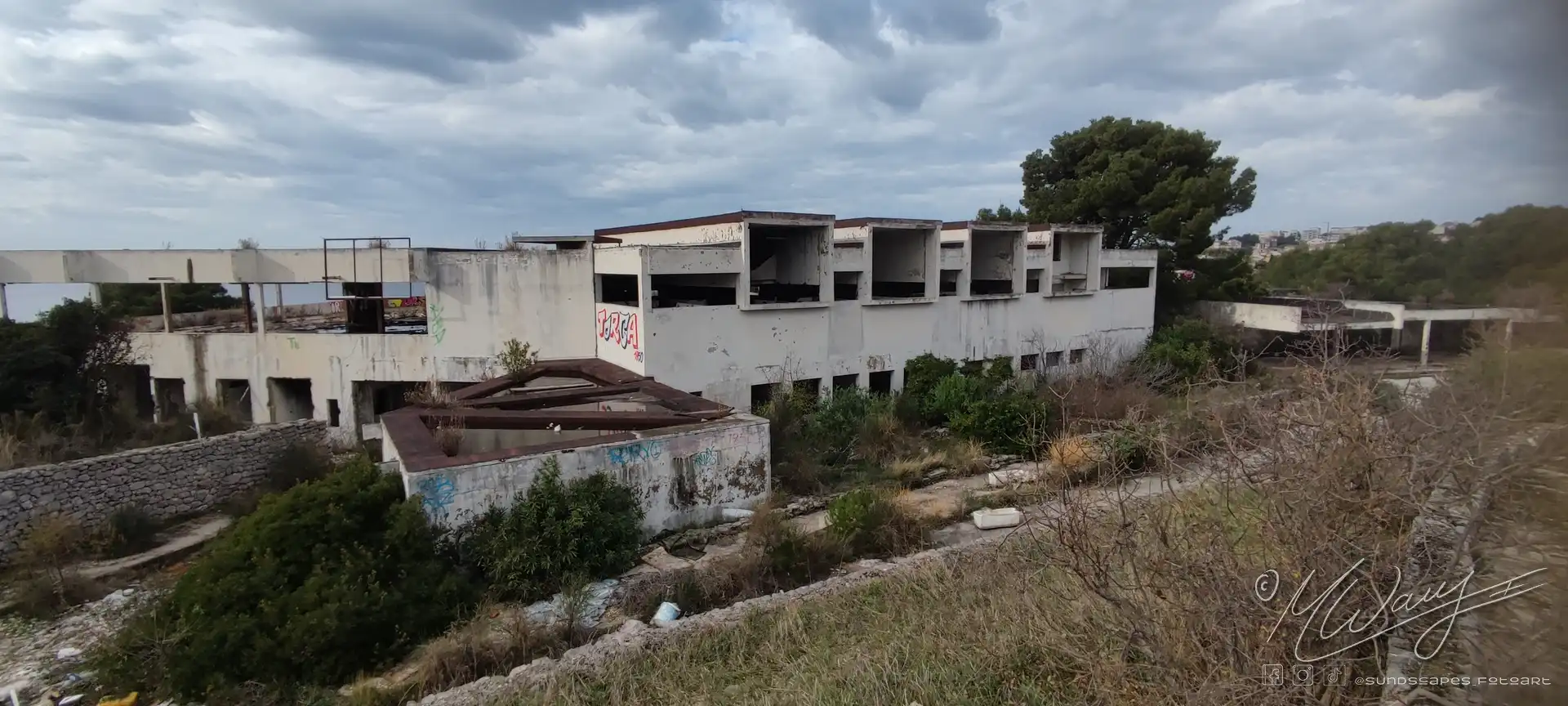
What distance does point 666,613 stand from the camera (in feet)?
25.6

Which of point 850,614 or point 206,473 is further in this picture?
point 206,473

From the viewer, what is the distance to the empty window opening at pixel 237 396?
1823cm

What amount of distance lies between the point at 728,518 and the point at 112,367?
15.2m

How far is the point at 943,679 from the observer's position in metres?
5.02

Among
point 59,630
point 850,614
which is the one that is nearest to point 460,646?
point 850,614

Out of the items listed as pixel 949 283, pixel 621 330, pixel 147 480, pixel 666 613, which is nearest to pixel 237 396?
pixel 147 480

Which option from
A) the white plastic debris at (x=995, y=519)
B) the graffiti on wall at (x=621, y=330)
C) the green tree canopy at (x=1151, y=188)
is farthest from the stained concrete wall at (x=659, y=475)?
A: the green tree canopy at (x=1151, y=188)

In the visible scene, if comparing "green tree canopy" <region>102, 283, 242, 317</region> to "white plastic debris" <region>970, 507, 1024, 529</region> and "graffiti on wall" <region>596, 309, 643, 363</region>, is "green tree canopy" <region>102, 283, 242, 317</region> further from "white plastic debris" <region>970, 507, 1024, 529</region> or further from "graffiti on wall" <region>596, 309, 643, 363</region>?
"white plastic debris" <region>970, 507, 1024, 529</region>

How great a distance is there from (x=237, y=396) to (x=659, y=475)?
1490 cm

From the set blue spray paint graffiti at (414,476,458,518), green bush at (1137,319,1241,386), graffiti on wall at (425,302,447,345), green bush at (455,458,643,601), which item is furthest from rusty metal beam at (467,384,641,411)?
green bush at (1137,319,1241,386)

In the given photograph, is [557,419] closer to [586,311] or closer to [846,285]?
[586,311]

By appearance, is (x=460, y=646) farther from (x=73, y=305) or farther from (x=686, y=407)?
(x=73, y=305)

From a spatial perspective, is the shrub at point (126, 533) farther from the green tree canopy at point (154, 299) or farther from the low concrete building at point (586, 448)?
the green tree canopy at point (154, 299)

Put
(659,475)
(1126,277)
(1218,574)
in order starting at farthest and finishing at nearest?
(1126,277), (659,475), (1218,574)
